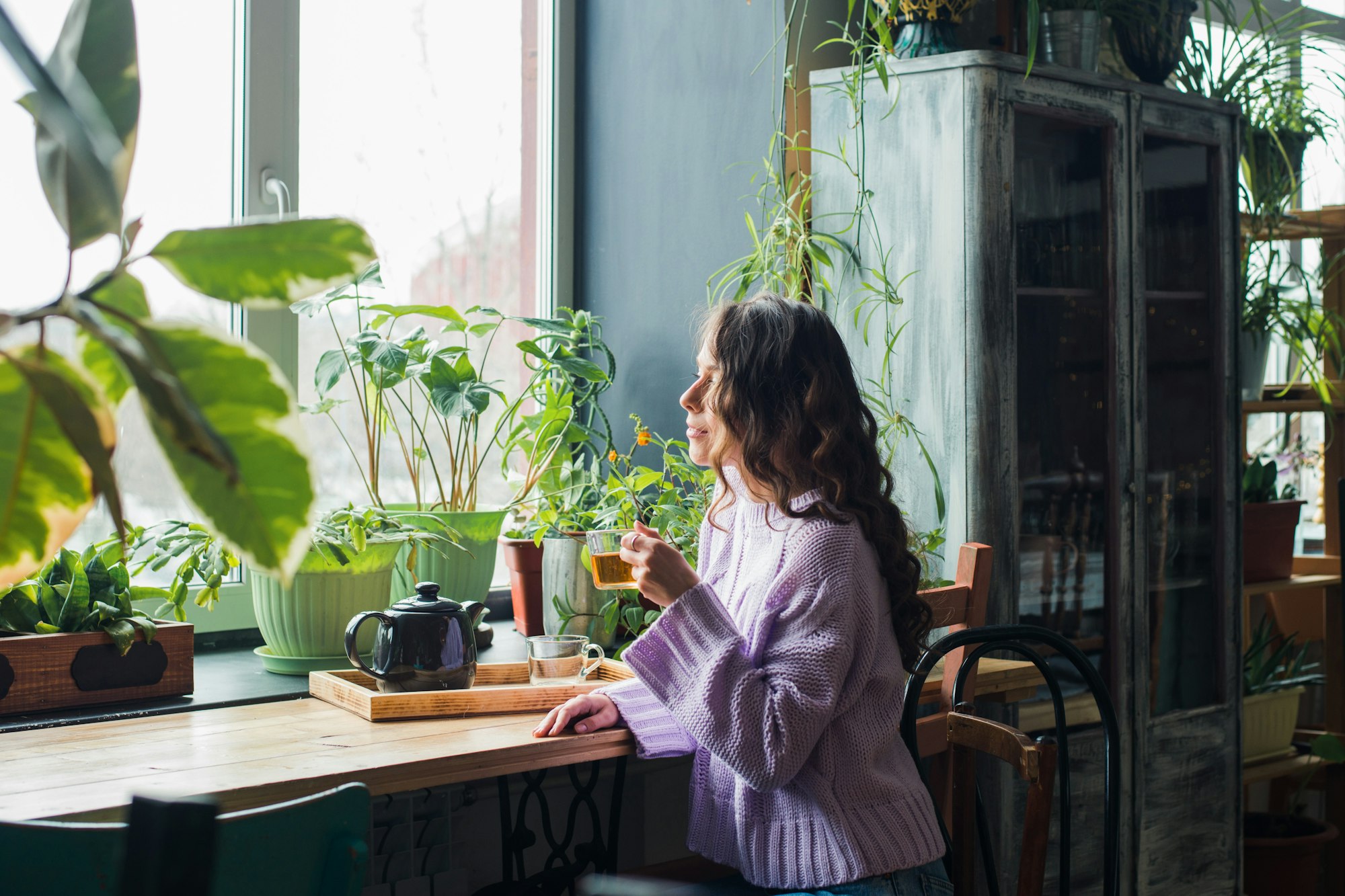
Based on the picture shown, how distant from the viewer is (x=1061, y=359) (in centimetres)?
238

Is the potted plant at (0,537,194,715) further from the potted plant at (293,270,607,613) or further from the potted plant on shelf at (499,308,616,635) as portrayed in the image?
the potted plant on shelf at (499,308,616,635)

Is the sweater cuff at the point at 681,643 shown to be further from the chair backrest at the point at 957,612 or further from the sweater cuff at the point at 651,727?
the chair backrest at the point at 957,612

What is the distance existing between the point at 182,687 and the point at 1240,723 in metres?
2.24

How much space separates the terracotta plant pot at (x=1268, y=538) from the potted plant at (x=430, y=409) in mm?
1657

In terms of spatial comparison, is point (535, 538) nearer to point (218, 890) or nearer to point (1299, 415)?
point (218, 890)

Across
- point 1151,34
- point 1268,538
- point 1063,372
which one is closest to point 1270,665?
point 1268,538

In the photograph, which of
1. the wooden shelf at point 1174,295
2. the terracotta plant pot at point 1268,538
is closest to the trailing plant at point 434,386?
the wooden shelf at point 1174,295

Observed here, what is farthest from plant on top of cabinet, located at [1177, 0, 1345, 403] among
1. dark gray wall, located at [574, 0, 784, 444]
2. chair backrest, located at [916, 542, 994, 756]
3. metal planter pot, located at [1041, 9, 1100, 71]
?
chair backrest, located at [916, 542, 994, 756]

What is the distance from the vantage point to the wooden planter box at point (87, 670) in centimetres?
154

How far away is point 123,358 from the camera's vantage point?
0.54ft

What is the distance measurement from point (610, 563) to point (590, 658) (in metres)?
0.33

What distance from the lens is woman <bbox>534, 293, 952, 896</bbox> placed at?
56.0 inches

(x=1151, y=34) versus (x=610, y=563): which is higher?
(x=1151, y=34)

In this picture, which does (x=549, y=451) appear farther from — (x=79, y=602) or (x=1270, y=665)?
(x=1270, y=665)
